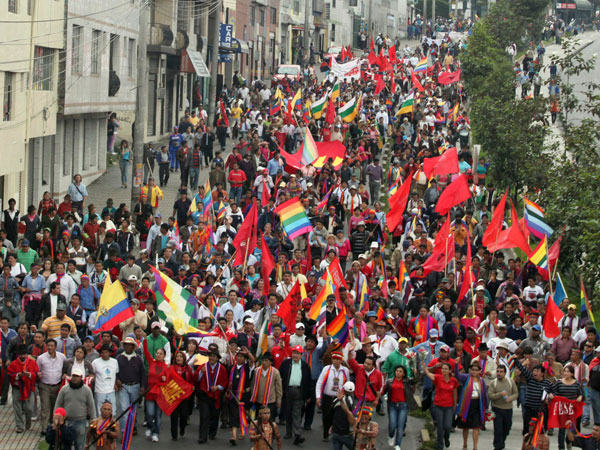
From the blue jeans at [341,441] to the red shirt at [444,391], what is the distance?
1504mm

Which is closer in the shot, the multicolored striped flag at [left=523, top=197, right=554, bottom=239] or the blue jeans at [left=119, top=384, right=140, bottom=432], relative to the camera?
the blue jeans at [left=119, top=384, right=140, bottom=432]

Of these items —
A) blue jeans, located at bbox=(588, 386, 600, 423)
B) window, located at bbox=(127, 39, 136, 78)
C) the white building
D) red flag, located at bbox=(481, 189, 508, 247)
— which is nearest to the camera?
blue jeans, located at bbox=(588, 386, 600, 423)

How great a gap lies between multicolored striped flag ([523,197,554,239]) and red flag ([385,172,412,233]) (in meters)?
3.25

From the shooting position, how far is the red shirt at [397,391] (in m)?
15.9

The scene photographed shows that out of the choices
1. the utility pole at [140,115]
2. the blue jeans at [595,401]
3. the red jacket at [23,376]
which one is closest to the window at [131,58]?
the utility pole at [140,115]

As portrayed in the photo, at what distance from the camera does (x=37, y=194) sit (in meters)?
32.3

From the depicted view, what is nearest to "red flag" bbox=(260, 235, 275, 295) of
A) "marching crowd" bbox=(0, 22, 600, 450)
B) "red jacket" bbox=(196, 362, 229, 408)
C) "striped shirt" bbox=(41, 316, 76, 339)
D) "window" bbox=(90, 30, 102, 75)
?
"marching crowd" bbox=(0, 22, 600, 450)

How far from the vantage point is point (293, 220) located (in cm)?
2316

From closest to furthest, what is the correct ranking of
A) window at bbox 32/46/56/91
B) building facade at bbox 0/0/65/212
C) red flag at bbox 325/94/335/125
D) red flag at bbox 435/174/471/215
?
red flag at bbox 435/174/471/215, building facade at bbox 0/0/65/212, window at bbox 32/46/56/91, red flag at bbox 325/94/335/125

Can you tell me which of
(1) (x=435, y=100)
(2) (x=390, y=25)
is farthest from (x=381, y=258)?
(2) (x=390, y=25)

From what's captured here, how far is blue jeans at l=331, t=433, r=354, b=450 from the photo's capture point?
14812 millimetres

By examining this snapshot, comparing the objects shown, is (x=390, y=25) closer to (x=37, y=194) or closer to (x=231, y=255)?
(x=37, y=194)

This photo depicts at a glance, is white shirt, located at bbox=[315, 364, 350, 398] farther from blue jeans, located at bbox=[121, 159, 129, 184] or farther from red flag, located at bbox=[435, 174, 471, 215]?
blue jeans, located at bbox=[121, 159, 129, 184]

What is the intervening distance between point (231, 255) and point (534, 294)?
18.5 ft
